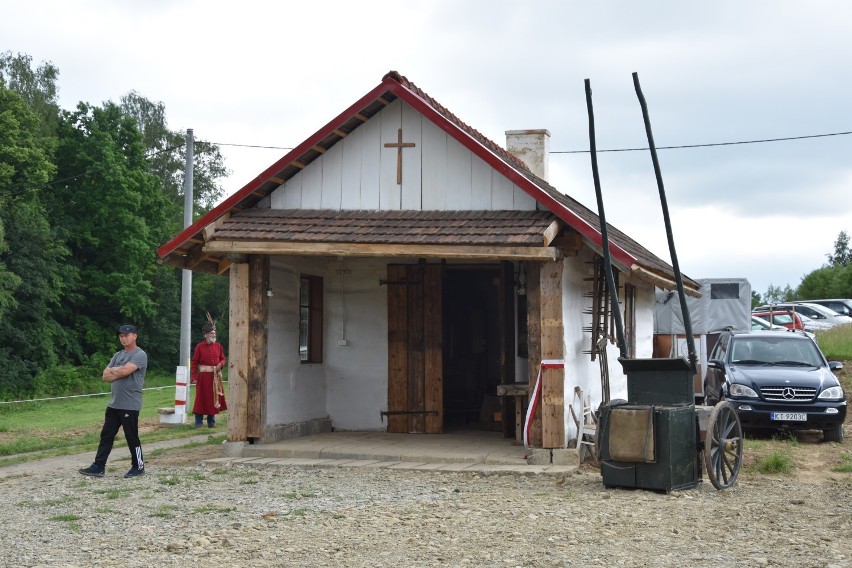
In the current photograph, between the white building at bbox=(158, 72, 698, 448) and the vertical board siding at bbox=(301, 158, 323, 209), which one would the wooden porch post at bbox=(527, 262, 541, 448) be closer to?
the white building at bbox=(158, 72, 698, 448)

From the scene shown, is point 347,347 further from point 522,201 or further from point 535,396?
point 535,396

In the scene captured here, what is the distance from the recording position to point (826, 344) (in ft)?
85.5

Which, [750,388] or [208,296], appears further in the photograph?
[208,296]

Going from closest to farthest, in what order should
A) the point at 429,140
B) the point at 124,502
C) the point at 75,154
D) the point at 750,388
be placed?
the point at 124,502
the point at 429,140
the point at 750,388
the point at 75,154

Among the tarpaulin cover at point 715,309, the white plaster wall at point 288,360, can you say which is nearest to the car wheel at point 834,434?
the white plaster wall at point 288,360

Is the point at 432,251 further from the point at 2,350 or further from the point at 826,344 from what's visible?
the point at 2,350

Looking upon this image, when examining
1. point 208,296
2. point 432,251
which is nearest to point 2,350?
point 208,296

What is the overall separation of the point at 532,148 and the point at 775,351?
5466mm

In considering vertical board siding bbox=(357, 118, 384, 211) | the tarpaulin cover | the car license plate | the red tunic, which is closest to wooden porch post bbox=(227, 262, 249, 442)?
vertical board siding bbox=(357, 118, 384, 211)

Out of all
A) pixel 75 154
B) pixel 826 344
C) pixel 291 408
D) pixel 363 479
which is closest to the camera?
pixel 363 479

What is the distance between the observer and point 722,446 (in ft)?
34.1

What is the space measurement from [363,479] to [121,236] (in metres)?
32.9

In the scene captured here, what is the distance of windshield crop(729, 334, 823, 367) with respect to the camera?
1647 centimetres

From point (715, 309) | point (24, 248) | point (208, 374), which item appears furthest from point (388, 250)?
point (24, 248)
